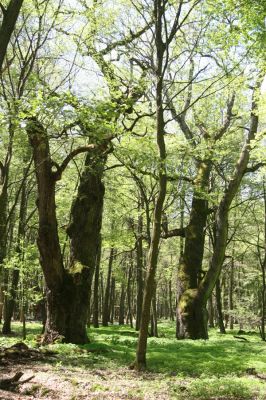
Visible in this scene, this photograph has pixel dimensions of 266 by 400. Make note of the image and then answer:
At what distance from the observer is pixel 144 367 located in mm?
8711

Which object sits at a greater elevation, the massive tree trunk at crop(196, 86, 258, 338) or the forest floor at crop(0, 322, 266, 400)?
the massive tree trunk at crop(196, 86, 258, 338)

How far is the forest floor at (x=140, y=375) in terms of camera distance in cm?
616

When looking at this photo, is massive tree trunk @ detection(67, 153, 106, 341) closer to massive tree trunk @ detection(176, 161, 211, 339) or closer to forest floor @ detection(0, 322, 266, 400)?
forest floor @ detection(0, 322, 266, 400)

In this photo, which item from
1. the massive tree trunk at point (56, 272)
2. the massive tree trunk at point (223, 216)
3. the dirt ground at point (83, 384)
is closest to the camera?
the dirt ground at point (83, 384)

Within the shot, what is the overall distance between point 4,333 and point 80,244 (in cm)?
786

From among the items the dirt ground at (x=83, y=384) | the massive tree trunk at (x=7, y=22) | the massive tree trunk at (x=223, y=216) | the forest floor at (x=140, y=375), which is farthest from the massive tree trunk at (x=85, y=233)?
the massive tree trunk at (x=7, y=22)

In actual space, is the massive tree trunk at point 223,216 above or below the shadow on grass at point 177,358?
above

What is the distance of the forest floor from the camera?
616 centimetres

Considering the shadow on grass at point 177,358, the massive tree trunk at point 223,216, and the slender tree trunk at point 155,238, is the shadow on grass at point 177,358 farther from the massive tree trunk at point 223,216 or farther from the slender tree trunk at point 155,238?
the massive tree trunk at point 223,216

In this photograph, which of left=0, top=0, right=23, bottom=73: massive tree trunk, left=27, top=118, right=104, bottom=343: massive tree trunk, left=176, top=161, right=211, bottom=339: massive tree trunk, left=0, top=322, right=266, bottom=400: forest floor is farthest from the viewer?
left=176, top=161, right=211, bottom=339: massive tree trunk

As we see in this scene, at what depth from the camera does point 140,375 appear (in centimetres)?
818

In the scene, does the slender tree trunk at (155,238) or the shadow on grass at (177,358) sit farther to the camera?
the shadow on grass at (177,358)

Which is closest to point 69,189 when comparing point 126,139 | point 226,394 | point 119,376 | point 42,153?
point 126,139

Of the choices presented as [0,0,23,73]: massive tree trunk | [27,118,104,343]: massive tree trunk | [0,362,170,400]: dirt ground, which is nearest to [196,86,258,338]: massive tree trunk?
[27,118,104,343]: massive tree trunk
